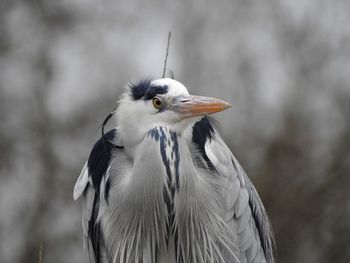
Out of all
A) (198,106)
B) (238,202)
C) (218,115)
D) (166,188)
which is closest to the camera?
(198,106)

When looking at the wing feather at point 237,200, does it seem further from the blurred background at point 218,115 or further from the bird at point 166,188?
the blurred background at point 218,115

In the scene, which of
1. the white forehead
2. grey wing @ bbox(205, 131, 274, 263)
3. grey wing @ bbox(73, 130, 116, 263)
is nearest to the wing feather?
grey wing @ bbox(205, 131, 274, 263)

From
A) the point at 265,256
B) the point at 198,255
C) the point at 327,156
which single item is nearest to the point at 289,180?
the point at 327,156

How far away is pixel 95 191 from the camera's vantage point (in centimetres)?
428

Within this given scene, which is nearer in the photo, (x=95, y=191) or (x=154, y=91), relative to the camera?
(x=154, y=91)

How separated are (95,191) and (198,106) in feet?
2.81

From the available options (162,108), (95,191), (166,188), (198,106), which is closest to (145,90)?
(162,108)

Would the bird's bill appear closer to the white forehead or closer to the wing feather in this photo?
the white forehead

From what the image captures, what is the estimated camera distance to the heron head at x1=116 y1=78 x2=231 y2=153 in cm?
374

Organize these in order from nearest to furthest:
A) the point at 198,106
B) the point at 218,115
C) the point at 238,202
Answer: the point at 198,106 < the point at 238,202 < the point at 218,115

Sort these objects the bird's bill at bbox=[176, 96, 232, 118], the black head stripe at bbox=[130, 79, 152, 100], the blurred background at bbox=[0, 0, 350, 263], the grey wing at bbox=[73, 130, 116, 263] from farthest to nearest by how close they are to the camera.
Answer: the blurred background at bbox=[0, 0, 350, 263]
the grey wing at bbox=[73, 130, 116, 263]
the black head stripe at bbox=[130, 79, 152, 100]
the bird's bill at bbox=[176, 96, 232, 118]

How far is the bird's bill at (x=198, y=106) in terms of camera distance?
3.71m

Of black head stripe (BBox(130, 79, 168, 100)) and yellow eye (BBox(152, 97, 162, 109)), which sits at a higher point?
black head stripe (BBox(130, 79, 168, 100))

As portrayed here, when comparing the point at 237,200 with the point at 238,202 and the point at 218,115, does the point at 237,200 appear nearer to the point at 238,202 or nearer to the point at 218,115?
the point at 238,202
